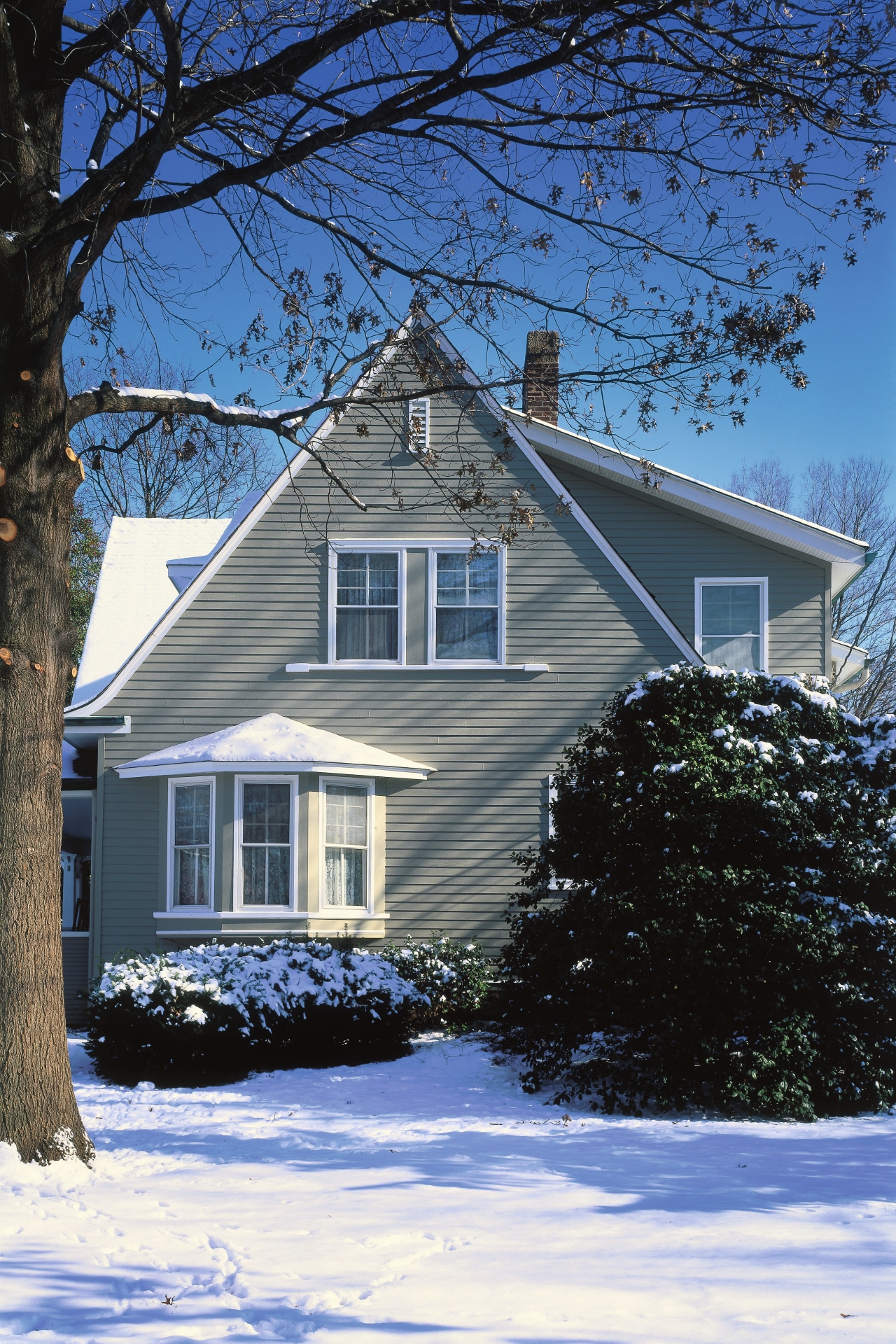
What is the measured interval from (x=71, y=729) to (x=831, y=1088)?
34.2 ft

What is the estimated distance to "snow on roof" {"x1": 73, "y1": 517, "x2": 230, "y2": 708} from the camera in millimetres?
17759

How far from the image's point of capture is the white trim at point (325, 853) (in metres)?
14.9

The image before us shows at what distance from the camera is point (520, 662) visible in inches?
631

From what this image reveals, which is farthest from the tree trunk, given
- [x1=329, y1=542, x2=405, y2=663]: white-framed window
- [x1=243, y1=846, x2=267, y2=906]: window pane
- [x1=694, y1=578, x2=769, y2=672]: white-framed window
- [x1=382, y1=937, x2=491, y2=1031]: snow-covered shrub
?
[x1=694, y1=578, x2=769, y2=672]: white-framed window

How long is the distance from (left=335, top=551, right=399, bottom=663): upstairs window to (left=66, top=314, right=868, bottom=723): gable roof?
1.38 m

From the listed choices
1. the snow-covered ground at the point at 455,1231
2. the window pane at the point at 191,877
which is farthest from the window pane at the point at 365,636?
the snow-covered ground at the point at 455,1231

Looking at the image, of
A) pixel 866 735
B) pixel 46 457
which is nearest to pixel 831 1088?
pixel 866 735

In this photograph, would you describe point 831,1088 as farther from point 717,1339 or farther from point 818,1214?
point 717,1339

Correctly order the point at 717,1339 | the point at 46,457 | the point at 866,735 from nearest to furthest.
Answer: the point at 717,1339 < the point at 46,457 < the point at 866,735

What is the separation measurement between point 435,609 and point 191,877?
15.0 feet

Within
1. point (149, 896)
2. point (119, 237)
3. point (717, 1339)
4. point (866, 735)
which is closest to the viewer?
point (717, 1339)

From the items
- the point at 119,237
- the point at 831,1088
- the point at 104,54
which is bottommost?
the point at 831,1088

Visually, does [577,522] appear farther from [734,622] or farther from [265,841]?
[265,841]

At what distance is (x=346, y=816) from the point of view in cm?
1542
